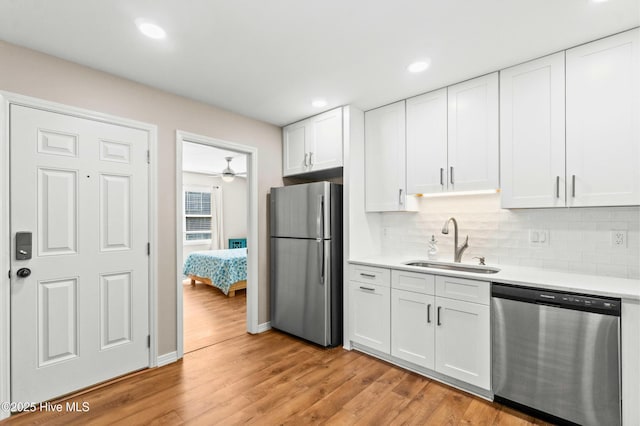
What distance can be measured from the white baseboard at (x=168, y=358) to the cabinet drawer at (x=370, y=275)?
1791mm

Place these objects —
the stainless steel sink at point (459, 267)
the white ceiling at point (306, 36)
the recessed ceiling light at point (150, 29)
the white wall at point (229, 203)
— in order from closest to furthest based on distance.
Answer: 1. the white ceiling at point (306, 36)
2. the recessed ceiling light at point (150, 29)
3. the stainless steel sink at point (459, 267)
4. the white wall at point (229, 203)

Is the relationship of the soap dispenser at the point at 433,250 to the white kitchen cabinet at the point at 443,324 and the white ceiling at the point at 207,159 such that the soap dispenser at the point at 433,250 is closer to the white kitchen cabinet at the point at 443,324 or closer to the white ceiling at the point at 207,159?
the white kitchen cabinet at the point at 443,324

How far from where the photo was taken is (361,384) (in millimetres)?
2484

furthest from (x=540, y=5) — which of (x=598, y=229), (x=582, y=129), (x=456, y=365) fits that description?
(x=456, y=365)

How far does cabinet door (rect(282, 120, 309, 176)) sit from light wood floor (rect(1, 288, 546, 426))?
2050 mm

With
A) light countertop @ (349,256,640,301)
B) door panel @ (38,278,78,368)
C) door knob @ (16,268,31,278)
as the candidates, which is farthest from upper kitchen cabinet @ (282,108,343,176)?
door knob @ (16,268,31,278)

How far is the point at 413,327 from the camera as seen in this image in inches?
104

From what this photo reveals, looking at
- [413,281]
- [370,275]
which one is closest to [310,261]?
[370,275]

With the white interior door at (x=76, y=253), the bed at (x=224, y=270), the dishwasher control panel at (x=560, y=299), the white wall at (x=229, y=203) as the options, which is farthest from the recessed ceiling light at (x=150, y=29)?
the white wall at (x=229, y=203)

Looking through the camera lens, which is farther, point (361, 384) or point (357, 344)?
point (357, 344)

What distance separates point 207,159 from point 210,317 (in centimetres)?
307

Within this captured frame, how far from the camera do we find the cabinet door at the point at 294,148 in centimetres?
363

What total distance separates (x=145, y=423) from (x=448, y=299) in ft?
7.40

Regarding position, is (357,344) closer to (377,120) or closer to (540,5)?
(377,120)
